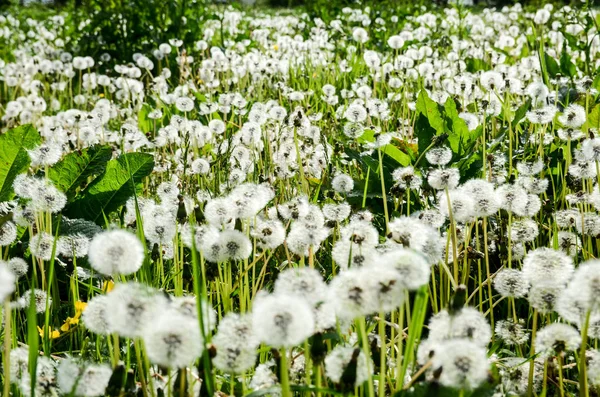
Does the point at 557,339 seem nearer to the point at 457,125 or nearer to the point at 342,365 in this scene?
the point at 342,365

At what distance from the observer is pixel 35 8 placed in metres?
18.2

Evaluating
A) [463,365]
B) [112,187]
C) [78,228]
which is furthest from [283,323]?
[112,187]

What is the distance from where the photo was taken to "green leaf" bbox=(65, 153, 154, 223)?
2.37m

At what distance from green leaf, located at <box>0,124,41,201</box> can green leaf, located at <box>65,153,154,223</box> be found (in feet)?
0.70

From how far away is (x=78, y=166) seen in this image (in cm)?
242

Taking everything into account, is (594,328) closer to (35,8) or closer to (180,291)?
(180,291)

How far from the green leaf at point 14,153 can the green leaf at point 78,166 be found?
0.11 metres

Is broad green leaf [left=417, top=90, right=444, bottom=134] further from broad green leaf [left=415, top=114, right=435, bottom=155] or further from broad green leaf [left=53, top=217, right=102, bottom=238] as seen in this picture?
broad green leaf [left=53, top=217, right=102, bottom=238]

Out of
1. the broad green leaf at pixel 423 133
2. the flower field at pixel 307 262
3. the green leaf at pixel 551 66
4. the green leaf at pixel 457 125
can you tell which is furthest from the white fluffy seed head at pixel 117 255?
the green leaf at pixel 551 66

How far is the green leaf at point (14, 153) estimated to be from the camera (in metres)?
2.33

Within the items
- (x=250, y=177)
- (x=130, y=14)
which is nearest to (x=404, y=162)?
(x=250, y=177)

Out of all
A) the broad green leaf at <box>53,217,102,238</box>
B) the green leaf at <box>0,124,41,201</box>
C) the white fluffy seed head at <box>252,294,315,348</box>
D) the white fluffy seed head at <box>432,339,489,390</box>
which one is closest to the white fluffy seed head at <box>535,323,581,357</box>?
the white fluffy seed head at <box>432,339,489,390</box>

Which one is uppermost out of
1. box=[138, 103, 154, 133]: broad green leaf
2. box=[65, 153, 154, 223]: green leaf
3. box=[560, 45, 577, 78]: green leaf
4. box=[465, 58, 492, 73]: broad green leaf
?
box=[465, 58, 492, 73]: broad green leaf

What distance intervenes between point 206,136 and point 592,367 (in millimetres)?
2199
